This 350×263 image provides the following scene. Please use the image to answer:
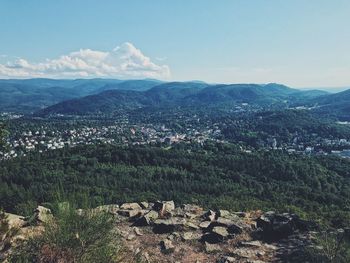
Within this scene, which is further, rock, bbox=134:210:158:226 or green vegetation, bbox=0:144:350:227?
green vegetation, bbox=0:144:350:227

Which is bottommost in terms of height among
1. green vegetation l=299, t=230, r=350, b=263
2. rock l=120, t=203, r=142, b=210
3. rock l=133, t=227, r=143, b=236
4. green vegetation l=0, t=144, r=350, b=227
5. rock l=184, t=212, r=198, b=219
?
green vegetation l=0, t=144, r=350, b=227

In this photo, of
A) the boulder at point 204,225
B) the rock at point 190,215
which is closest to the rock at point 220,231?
the boulder at point 204,225

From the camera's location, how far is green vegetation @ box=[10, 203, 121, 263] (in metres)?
17.6

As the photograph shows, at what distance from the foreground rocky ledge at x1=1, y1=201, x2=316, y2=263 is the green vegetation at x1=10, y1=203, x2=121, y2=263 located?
4.46m

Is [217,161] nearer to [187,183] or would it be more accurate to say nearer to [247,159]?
[247,159]

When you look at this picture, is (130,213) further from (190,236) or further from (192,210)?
(190,236)

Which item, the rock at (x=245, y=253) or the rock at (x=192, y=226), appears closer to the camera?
the rock at (x=245, y=253)

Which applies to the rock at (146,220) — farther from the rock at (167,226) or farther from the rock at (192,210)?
the rock at (192,210)

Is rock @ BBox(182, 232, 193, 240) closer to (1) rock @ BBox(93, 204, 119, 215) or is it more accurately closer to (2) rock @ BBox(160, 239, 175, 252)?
(2) rock @ BBox(160, 239, 175, 252)

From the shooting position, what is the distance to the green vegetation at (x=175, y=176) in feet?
272

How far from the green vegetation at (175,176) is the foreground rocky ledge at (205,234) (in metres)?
40.2

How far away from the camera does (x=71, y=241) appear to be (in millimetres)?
17953

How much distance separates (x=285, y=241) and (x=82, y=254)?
51.0 feet

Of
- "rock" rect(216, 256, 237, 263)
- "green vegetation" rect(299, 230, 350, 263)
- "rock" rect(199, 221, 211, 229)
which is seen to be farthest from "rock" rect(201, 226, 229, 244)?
"green vegetation" rect(299, 230, 350, 263)
